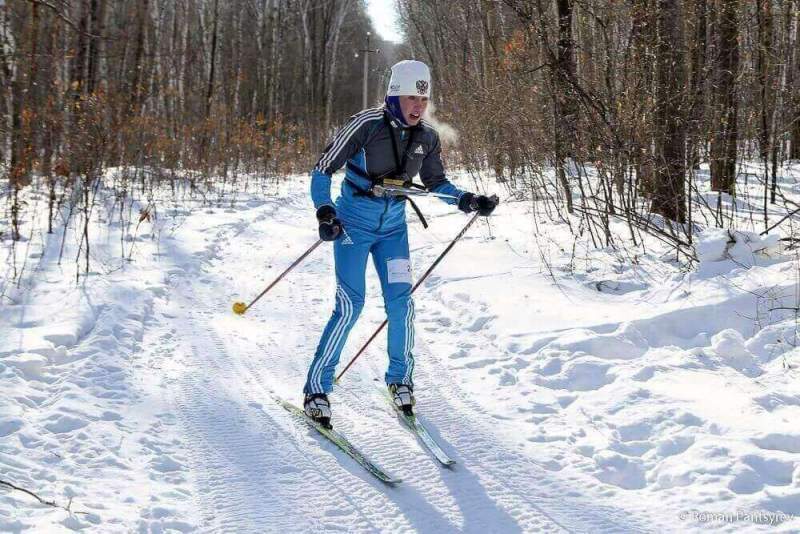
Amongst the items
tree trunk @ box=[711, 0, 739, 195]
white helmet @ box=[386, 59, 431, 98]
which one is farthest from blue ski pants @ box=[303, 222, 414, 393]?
tree trunk @ box=[711, 0, 739, 195]

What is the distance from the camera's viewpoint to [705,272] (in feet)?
18.6

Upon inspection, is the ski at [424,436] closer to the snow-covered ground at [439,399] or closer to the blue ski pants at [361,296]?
the snow-covered ground at [439,399]

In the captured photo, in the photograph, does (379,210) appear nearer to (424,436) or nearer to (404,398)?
(404,398)

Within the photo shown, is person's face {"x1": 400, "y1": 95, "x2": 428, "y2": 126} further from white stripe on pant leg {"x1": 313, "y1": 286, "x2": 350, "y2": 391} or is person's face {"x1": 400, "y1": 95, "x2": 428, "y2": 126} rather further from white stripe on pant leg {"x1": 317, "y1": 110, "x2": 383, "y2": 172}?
white stripe on pant leg {"x1": 313, "y1": 286, "x2": 350, "y2": 391}

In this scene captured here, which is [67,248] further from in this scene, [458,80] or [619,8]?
[458,80]

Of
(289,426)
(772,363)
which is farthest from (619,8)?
(289,426)

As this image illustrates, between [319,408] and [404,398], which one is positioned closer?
[319,408]

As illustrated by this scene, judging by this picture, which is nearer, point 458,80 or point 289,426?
point 289,426

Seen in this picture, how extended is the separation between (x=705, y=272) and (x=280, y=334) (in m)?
3.57

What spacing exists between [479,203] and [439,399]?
128 centimetres

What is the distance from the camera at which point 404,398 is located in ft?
13.4

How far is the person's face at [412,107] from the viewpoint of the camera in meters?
3.92

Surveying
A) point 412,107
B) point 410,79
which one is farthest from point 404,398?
point 410,79

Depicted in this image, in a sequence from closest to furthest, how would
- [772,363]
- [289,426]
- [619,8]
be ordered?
1. [289,426]
2. [772,363]
3. [619,8]
